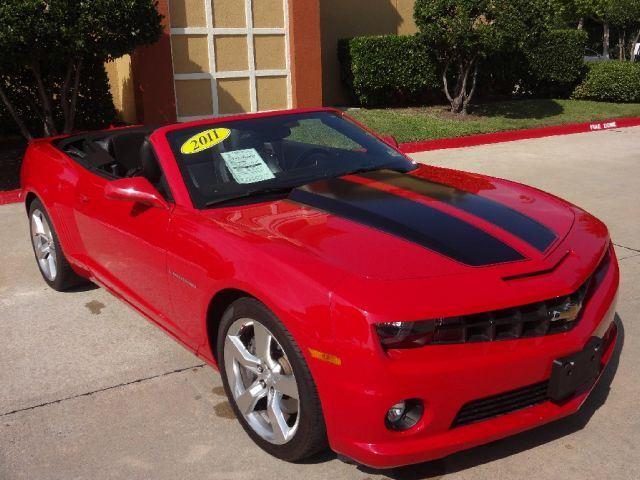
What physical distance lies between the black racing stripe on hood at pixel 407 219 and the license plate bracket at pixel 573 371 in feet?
1.44

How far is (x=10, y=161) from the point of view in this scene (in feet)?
34.4

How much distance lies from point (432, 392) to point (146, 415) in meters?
1.60

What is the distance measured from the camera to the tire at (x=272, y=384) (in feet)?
8.61

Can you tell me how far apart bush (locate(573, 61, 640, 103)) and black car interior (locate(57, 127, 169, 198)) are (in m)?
14.9

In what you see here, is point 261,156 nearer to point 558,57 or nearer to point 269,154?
point 269,154

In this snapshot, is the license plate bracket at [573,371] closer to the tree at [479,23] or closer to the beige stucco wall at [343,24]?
the tree at [479,23]

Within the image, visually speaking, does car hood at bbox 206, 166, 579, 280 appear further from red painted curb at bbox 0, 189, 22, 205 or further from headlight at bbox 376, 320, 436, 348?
red painted curb at bbox 0, 189, 22, 205

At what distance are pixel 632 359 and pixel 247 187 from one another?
2.28 m

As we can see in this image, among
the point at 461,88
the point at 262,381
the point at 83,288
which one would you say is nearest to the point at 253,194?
the point at 262,381

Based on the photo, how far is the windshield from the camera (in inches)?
143

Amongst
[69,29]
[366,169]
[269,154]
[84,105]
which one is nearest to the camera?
[269,154]

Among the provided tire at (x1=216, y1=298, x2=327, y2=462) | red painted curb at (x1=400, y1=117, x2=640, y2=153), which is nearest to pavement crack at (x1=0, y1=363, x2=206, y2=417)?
tire at (x1=216, y1=298, x2=327, y2=462)

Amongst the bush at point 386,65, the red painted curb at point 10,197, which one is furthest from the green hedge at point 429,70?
the red painted curb at point 10,197

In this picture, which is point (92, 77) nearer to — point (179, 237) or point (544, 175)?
point (544, 175)
